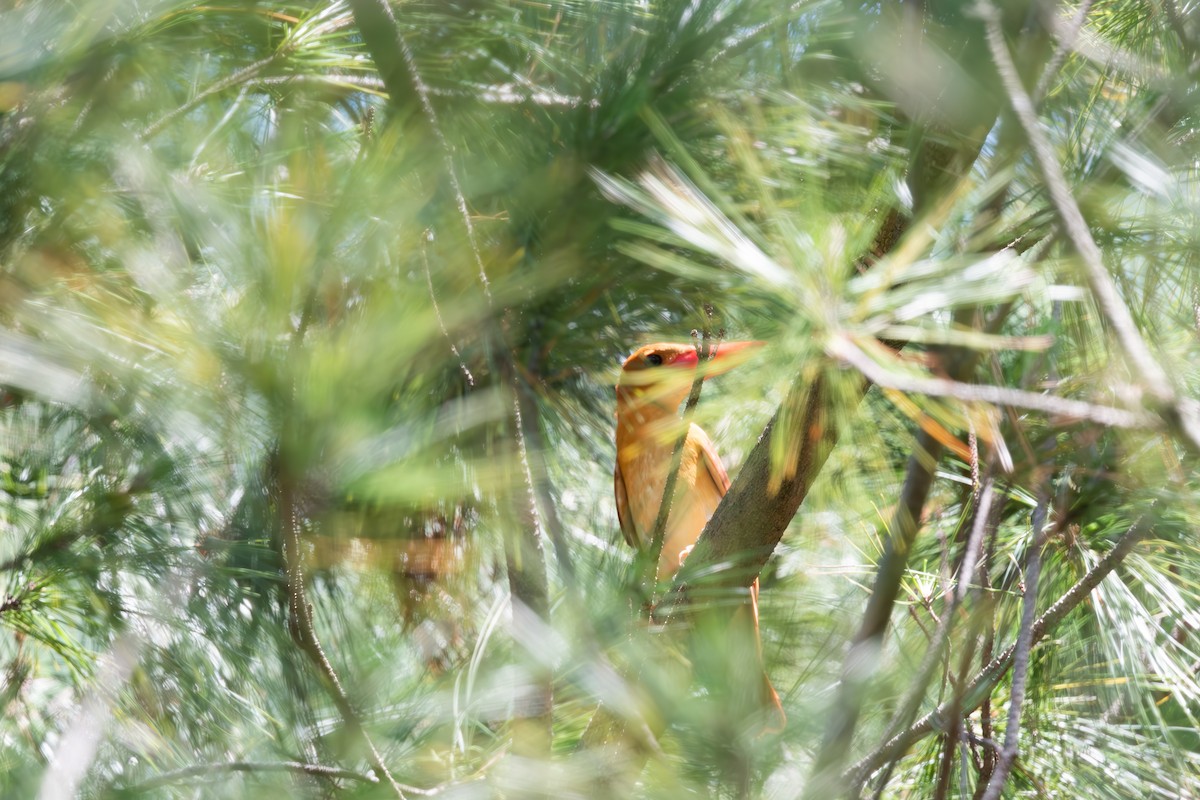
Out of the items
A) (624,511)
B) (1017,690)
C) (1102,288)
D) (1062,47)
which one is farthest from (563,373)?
(1102,288)

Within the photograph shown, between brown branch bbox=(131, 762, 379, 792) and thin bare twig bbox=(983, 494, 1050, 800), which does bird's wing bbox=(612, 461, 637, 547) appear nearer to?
brown branch bbox=(131, 762, 379, 792)

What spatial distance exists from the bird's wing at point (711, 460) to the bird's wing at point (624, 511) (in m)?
0.20

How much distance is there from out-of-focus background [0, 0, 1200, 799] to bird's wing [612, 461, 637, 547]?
157mm

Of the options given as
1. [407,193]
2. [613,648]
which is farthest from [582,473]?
[613,648]

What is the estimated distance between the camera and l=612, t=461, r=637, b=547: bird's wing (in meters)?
2.24

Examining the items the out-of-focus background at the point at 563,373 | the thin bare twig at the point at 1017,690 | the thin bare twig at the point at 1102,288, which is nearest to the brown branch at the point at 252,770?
the out-of-focus background at the point at 563,373

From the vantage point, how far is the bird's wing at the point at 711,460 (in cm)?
233

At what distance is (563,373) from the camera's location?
210cm

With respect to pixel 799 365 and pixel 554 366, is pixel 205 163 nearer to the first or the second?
pixel 554 366

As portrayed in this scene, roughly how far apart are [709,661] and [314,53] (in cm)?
115

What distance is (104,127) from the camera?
136cm

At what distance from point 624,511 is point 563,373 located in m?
0.37

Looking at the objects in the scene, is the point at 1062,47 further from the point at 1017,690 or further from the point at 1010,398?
the point at 1017,690

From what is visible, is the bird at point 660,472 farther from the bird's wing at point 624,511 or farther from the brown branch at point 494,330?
the brown branch at point 494,330
